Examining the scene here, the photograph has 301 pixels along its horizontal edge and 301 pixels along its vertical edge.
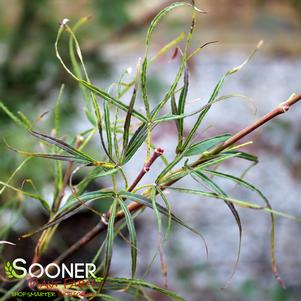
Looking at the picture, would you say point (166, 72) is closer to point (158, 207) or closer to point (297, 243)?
point (297, 243)

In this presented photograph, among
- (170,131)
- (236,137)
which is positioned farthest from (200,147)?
(170,131)

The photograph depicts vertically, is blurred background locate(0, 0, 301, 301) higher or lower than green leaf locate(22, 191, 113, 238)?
higher

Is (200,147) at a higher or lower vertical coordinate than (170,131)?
lower

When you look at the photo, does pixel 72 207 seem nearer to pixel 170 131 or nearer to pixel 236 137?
pixel 236 137

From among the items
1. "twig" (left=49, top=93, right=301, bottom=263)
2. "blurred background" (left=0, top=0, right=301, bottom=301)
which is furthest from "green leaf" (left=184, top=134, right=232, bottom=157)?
"blurred background" (left=0, top=0, right=301, bottom=301)

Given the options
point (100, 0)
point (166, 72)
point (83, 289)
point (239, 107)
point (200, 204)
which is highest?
point (166, 72)

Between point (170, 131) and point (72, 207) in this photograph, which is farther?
Result: point (170, 131)

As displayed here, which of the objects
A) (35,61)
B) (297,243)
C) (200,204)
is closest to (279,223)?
(297,243)

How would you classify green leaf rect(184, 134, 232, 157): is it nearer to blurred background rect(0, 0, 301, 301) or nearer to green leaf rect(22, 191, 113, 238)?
green leaf rect(22, 191, 113, 238)
